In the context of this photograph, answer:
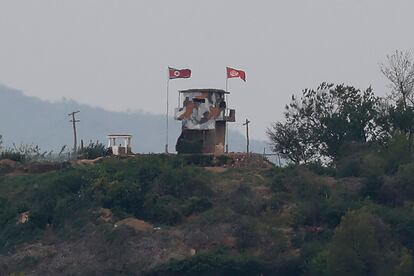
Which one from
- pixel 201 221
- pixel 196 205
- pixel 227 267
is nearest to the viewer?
pixel 227 267

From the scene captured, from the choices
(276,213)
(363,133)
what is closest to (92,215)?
(276,213)

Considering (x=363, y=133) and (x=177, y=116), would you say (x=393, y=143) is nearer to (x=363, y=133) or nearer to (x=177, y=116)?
(x=363, y=133)

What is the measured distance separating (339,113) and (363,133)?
1723 mm

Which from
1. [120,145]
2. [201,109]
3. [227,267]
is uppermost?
[201,109]

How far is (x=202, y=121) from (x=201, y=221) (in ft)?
49.4

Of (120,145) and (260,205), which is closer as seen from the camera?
(260,205)

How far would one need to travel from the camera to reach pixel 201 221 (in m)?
65.6

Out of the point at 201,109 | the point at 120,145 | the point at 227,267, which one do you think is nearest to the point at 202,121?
the point at 201,109

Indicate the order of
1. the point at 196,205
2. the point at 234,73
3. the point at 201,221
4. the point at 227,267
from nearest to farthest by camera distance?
the point at 227,267, the point at 201,221, the point at 196,205, the point at 234,73

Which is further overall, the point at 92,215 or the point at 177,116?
the point at 177,116

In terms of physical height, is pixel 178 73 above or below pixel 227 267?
above

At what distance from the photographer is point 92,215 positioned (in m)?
68.0

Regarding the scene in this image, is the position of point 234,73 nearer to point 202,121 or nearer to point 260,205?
point 202,121

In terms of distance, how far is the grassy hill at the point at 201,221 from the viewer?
60.4 meters
